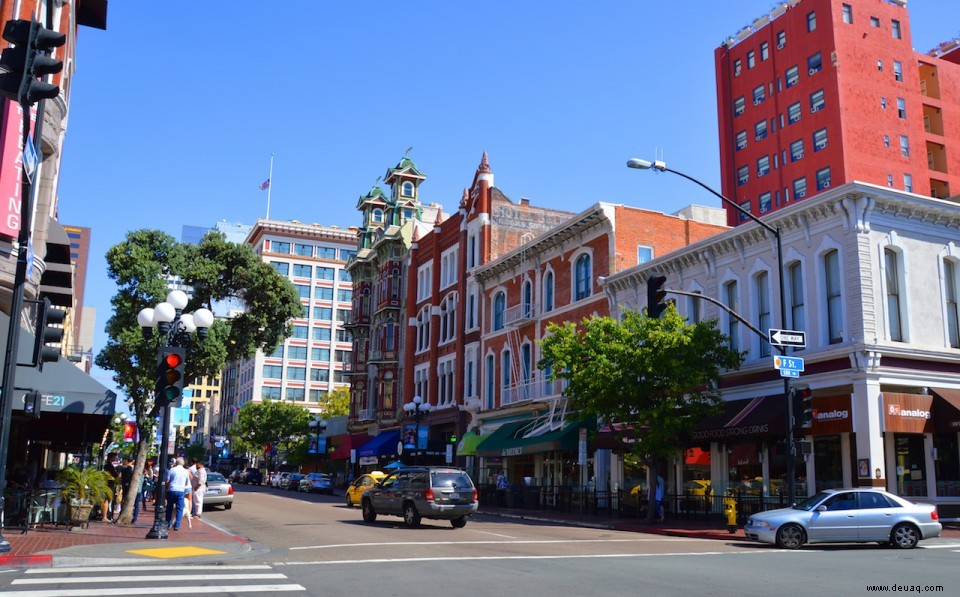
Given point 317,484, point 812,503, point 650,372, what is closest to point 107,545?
point 812,503

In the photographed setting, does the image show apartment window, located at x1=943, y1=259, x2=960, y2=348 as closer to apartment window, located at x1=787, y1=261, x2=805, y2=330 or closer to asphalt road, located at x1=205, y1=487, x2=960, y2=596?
apartment window, located at x1=787, y1=261, x2=805, y2=330

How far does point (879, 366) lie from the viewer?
24.6 m

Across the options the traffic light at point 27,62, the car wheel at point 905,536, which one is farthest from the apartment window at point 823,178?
the traffic light at point 27,62

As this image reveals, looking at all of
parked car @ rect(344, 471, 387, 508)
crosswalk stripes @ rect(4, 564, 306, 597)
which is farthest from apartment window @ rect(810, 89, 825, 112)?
crosswalk stripes @ rect(4, 564, 306, 597)

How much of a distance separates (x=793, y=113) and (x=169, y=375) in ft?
161

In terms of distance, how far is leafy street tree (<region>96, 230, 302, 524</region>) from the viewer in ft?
85.9

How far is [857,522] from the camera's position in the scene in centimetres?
1905

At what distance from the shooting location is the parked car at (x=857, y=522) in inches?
746

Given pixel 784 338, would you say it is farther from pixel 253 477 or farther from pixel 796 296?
pixel 253 477

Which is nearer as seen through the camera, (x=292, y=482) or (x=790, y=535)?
(x=790, y=535)

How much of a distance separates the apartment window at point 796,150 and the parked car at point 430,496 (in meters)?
40.3

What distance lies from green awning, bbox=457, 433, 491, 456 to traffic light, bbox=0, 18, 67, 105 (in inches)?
1355

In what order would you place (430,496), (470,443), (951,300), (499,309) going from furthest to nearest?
(499,309) → (470,443) → (951,300) → (430,496)

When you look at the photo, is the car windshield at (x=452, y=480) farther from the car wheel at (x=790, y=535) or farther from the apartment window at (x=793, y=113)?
the apartment window at (x=793, y=113)
